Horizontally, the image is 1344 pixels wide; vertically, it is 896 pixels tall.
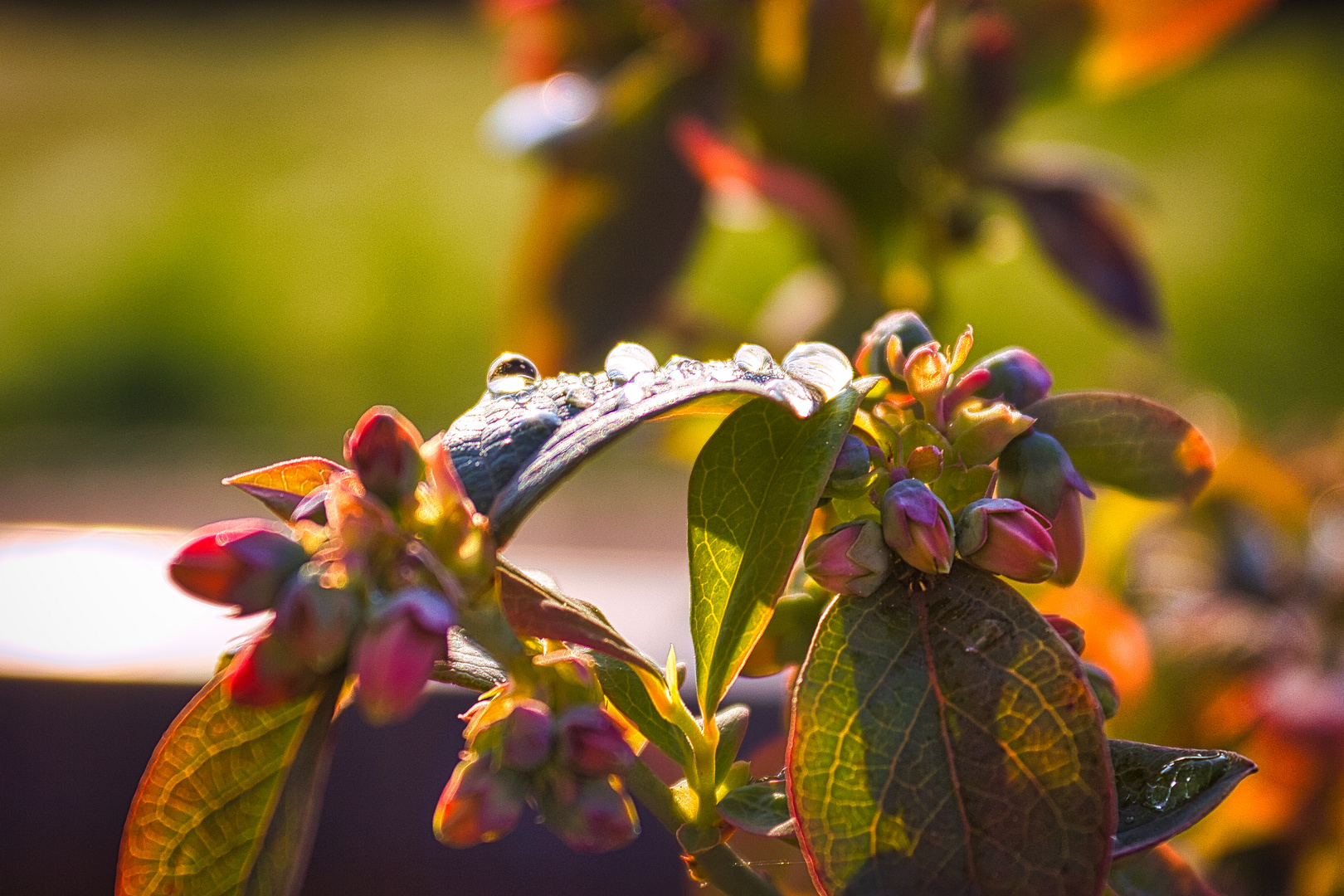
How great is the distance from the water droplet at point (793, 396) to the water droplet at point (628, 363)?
0.10 ft

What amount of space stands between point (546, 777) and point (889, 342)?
0.12 metres

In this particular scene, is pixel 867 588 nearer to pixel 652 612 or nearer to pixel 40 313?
pixel 652 612

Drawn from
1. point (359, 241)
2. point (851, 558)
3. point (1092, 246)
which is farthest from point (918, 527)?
point (359, 241)

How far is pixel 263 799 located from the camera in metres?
0.22

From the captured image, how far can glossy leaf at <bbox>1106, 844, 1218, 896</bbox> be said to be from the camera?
0.28 metres

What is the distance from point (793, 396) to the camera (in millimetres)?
203

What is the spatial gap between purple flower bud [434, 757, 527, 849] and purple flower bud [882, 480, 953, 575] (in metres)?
0.09

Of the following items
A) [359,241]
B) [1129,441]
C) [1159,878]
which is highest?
[359,241]

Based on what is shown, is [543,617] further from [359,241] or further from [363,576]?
[359,241]

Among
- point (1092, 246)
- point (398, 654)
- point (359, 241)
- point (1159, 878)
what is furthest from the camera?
point (359, 241)

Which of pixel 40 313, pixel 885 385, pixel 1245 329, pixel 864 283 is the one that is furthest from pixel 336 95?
pixel 885 385

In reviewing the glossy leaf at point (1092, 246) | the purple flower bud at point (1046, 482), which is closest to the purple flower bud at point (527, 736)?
the purple flower bud at point (1046, 482)

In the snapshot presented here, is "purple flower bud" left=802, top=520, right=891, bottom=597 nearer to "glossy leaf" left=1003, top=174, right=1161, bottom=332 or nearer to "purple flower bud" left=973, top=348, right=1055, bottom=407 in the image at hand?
"purple flower bud" left=973, top=348, right=1055, bottom=407

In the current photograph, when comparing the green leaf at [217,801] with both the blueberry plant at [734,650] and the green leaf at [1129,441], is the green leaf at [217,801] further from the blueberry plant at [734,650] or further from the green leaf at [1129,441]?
the green leaf at [1129,441]
